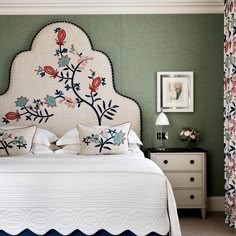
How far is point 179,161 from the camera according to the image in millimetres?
4617

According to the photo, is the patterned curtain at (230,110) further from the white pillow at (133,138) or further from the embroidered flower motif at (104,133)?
the embroidered flower motif at (104,133)

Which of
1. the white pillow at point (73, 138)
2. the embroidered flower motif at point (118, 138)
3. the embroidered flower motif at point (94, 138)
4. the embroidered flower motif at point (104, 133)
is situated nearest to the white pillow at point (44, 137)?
the white pillow at point (73, 138)

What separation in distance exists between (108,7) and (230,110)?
202 centimetres

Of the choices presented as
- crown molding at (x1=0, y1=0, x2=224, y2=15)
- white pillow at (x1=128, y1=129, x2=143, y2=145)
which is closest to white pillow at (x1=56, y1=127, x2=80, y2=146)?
white pillow at (x1=128, y1=129, x2=143, y2=145)

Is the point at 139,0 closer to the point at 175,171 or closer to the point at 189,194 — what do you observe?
the point at 175,171

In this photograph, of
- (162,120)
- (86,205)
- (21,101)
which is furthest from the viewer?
(21,101)

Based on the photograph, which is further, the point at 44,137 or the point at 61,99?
the point at 61,99

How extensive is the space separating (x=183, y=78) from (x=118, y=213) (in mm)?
2388

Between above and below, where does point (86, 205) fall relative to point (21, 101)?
below

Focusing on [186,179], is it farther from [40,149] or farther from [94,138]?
[40,149]

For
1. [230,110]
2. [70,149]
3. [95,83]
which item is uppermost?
[95,83]

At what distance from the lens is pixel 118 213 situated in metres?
3.12

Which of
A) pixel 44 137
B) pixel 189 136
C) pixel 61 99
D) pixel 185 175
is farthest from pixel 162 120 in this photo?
pixel 44 137

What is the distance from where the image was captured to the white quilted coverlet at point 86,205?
310 centimetres
